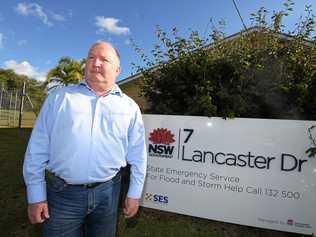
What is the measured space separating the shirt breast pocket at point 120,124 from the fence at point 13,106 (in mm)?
19398

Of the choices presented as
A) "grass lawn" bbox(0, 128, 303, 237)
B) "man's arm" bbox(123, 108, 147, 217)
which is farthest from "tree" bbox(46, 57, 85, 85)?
"man's arm" bbox(123, 108, 147, 217)

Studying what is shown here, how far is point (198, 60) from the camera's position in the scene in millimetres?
5047

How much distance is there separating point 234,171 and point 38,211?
301 cm

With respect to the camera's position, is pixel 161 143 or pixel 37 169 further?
pixel 161 143

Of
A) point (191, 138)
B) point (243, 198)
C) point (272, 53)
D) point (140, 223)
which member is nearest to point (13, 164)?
point (140, 223)

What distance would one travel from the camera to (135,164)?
7.43 ft

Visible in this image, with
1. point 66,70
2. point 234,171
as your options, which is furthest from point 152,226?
point 66,70

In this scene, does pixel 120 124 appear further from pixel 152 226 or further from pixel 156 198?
pixel 156 198

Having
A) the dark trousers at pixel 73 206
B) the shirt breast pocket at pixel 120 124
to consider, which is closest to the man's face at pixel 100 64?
the shirt breast pocket at pixel 120 124

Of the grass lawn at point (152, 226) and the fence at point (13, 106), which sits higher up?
the fence at point (13, 106)

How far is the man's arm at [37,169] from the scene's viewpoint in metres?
A: 1.97

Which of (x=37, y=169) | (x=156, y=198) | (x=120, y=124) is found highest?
(x=120, y=124)

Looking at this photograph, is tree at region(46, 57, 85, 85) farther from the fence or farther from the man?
the man

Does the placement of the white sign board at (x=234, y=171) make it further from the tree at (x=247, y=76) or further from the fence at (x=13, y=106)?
the fence at (x=13, y=106)
